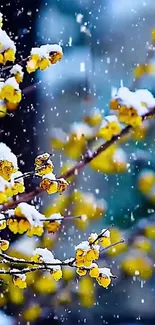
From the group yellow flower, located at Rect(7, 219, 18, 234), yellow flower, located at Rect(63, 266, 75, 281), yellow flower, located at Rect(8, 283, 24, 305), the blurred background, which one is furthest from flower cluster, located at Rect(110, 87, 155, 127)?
the blurred background

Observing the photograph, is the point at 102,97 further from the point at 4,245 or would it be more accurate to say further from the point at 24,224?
the point at 24,224

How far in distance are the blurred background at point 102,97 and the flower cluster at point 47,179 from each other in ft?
5.81

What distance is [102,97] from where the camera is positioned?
9.02 ft

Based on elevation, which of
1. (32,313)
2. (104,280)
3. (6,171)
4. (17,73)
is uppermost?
(32,313)

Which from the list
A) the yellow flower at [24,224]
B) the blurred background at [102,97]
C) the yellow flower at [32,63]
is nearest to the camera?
the yellow flower at [24,224]

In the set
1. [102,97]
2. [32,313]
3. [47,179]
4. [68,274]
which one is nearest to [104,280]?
[47,179]

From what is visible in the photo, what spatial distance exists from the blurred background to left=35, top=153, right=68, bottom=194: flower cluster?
177cm

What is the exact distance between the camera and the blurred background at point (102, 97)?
266 centimetres

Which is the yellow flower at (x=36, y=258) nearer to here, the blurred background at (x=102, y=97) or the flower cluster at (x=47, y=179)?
the flower cluster at (x=47, y=179)

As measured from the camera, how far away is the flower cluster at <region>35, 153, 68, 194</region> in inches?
27.4

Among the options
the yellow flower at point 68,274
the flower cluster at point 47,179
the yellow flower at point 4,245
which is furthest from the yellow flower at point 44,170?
the yellow flower at point 68,274

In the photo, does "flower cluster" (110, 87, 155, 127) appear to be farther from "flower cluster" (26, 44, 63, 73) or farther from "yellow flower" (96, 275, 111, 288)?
"yellow flower" (96, 275, 111, 288)

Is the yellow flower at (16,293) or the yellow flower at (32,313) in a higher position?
the yellow flower at (16,293)

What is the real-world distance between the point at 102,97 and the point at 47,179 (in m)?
2.10
